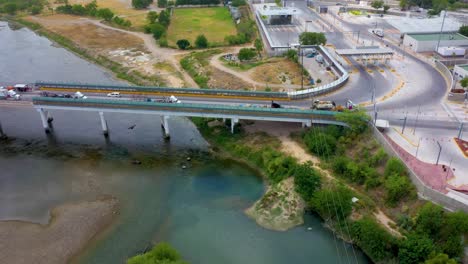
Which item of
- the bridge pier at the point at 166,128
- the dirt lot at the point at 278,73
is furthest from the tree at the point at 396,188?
the dirt lot at the point at 278,73

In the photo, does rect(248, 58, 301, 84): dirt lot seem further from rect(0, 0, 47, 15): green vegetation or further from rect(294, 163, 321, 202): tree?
rect(0, 0, 47, 15): green vegetation

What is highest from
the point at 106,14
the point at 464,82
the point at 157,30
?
the point at 106,14

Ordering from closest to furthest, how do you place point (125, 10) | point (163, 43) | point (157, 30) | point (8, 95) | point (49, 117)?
point (8, 95)
point (49, 117)
point (163, 43)
point (157, 30)
point (125, 10)

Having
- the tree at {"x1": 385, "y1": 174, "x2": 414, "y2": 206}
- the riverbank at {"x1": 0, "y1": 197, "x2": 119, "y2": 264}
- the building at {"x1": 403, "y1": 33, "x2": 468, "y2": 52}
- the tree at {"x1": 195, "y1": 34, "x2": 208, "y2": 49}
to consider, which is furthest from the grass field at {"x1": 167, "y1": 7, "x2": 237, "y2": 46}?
the tree at {"x1": 385, "y1": 174, "x2": 414, "y2": 206}

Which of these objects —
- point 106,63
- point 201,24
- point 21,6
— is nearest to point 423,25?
point 201,24

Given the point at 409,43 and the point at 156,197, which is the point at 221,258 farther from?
the point at 409,43

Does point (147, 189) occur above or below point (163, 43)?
below

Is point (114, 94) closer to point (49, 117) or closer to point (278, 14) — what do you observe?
point (49, 117)

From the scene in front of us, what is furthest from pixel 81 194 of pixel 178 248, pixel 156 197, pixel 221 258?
pixel 221 258
